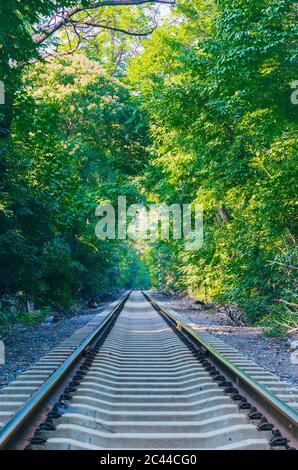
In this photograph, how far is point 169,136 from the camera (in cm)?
1977

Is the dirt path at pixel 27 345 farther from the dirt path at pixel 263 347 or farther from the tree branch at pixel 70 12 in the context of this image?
the tree branch at pixel 70 12

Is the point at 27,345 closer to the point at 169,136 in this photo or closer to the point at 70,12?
the point at 70,12

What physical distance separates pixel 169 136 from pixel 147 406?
16.2m

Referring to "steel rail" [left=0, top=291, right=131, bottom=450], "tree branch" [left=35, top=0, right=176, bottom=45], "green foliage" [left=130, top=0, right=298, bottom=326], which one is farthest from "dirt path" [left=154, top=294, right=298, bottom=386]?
"tree branch" [left=35, top=0, right=176, bottom=45]

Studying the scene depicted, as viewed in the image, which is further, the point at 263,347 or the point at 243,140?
the point at 243,140

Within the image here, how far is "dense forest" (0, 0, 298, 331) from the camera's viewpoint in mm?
10977

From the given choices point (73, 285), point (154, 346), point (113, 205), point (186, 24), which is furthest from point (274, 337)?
point (73, 285)

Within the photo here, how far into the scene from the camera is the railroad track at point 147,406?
11.9ft

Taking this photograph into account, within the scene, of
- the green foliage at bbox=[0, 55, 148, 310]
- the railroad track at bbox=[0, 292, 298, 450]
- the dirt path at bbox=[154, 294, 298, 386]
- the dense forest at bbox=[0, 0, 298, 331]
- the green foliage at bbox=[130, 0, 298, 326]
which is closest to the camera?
the railroad track at bbox=[0, 292, 298, 450]

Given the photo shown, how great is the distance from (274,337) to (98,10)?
12.0 m

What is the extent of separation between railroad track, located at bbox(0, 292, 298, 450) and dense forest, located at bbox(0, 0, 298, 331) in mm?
4136

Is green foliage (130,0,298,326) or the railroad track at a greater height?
green foliage (130,0,298,326)

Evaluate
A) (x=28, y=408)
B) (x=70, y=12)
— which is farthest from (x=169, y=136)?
(x=28, y=408)

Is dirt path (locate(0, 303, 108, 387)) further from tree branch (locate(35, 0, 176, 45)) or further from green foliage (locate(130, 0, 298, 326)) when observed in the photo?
tree branch (locate(35, 0, 176, 45))
